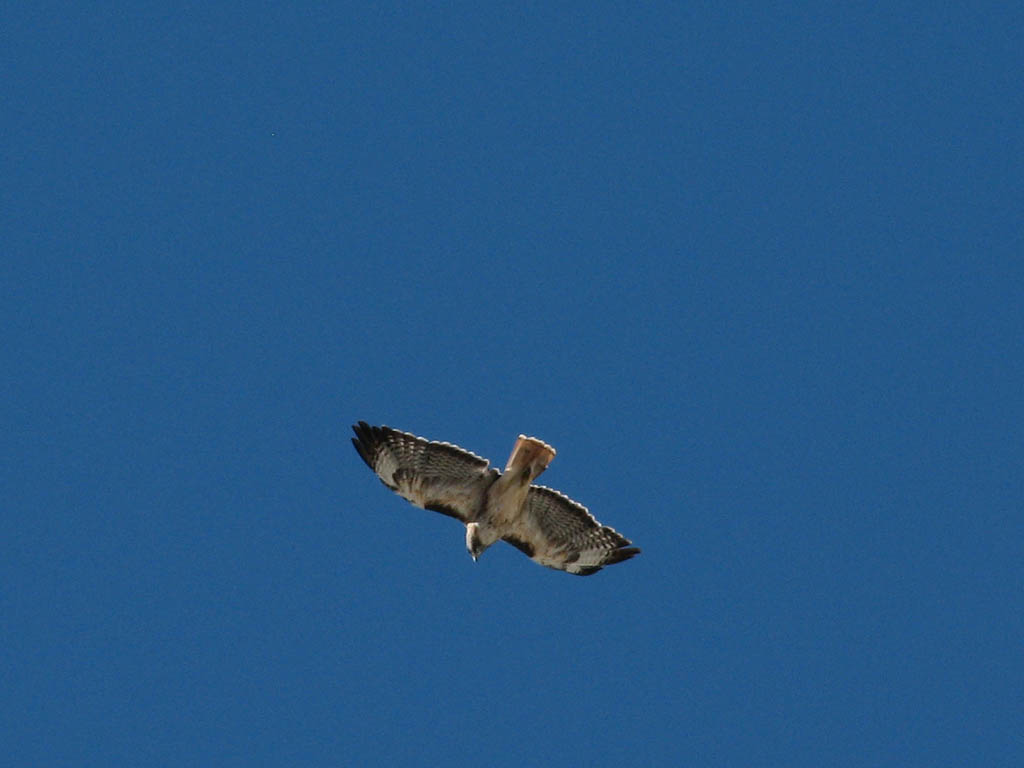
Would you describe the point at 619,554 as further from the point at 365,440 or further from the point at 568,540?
the point at 365,440

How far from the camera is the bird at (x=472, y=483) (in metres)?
18.0

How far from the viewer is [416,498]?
18312mm

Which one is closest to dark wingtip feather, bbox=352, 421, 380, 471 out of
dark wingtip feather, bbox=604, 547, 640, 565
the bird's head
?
the bird's head

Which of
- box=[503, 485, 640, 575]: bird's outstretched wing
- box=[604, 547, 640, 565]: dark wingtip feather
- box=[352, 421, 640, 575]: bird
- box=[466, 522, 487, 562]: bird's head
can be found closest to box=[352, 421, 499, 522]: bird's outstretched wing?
box=[352, 421, 640, 575]: bird

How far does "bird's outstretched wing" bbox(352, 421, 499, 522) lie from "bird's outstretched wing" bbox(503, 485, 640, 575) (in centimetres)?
75

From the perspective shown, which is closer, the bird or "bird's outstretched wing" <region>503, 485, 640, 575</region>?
the bird

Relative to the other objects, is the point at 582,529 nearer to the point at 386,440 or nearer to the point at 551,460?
the point at 551,460

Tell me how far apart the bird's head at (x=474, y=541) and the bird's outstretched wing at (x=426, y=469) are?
18cm

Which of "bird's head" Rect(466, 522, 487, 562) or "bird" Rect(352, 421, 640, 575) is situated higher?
"bird" Rect(352, 421, 640, 575)

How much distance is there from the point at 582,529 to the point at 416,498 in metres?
1.96

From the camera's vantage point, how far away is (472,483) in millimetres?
18203

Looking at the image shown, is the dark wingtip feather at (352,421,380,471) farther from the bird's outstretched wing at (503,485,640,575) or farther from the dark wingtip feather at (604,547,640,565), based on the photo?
the dark wingtip feather at (604,547,640,565)

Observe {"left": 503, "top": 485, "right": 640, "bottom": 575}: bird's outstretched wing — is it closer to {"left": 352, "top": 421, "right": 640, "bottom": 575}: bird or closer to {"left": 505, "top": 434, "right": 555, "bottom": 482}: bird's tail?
{"left": 352, "top": 421, "right": 640, "bottom": 575}: bird

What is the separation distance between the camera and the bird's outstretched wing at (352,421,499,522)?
712 inches
